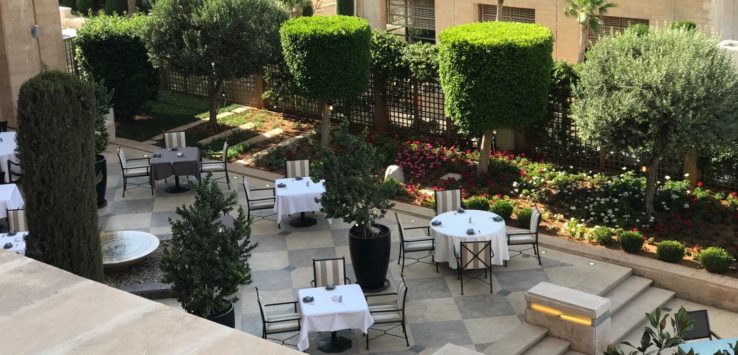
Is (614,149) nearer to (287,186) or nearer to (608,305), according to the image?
(608,305)

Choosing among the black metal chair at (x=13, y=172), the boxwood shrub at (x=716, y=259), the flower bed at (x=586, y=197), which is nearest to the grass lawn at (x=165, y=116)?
the black metal chair at (x=13, y=172)

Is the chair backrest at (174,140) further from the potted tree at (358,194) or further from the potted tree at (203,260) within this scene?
the potted tree at (203,260)

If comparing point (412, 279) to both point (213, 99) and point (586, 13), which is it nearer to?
point (213, 99)

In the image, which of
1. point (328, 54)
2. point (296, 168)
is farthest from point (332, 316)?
point (328, 54)

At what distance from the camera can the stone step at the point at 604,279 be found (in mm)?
15195

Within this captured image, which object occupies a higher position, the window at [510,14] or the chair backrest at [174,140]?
the window at [510,14]

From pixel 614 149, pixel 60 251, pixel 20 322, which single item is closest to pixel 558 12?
pixel 614 149

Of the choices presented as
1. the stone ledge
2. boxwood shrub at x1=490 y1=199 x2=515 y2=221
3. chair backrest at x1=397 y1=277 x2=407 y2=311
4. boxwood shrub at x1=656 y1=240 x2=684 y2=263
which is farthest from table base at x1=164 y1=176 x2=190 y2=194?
boxwood shrub at x1=656 y1=240 x2=684 y2=263

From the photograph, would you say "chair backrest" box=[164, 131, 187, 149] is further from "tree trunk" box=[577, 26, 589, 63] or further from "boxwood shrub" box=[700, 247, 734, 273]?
"tree trunk" box=[577, 26, 589, 63]

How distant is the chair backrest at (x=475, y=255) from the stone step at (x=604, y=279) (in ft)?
4.94

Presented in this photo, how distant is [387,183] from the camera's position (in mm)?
14672

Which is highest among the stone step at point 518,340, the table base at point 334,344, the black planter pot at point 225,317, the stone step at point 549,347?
the black planter pot at point 225,317

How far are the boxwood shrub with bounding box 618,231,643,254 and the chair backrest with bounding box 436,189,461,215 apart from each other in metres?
2.91

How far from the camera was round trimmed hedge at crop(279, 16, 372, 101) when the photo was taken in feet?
69.8
